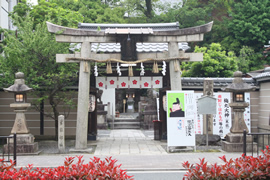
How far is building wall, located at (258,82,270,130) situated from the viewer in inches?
691

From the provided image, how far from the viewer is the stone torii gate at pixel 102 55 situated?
1492 cm

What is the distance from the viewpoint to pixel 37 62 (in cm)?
1596

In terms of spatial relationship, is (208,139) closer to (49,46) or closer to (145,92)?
(49,46)

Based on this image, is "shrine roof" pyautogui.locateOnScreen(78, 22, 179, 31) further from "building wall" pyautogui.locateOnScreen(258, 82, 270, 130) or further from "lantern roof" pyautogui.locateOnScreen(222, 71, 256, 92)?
"lantern roof" pyautogui.locateOnScreen(222, 71, 256, 92)

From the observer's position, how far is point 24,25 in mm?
16156

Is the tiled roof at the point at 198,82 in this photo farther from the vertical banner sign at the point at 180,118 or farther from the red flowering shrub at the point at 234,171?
the red flowering shrub at the point at 234,171

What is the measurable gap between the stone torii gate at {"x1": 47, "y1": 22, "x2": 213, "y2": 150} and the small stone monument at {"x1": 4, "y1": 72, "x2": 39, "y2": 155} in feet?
6.61

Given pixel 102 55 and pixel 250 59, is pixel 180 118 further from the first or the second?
pixel 250 59

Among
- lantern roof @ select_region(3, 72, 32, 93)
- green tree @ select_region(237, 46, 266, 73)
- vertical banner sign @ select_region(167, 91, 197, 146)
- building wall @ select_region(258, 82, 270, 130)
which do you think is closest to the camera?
lantern roof @ select_region(3, 72, 32, 93)

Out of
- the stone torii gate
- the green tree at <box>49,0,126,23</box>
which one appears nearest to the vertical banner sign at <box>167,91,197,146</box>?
the stone torii gate

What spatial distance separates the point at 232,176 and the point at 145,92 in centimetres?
3926

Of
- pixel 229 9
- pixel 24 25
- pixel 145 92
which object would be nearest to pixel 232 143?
pixel 24 25

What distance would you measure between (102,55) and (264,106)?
9889mm

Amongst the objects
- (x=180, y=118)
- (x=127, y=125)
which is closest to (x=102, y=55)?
(x=180, y=118)
